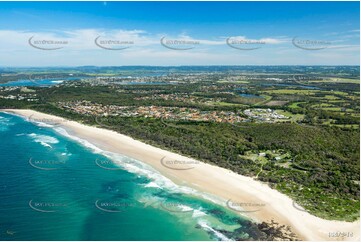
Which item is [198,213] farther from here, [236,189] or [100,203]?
[100,203]

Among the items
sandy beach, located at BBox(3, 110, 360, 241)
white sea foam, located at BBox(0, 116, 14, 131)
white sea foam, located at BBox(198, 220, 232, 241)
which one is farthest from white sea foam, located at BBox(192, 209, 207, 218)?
white sea foam, located at BBox(0, 116, 14, 131)

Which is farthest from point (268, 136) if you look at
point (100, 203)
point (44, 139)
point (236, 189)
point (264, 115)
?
point (44, 139)

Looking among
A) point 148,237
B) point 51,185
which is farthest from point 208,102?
point 148,237

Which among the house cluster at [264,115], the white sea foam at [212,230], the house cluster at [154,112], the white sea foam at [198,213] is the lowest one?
the white sea foam at [212,230]

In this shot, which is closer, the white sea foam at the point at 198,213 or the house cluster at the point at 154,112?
the white sea foam at the point at 198,213

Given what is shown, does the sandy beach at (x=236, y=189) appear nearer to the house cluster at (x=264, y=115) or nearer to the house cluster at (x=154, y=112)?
the house cluster at (x=154, y=112)

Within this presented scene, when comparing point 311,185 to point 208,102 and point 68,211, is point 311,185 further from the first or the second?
point 208,102

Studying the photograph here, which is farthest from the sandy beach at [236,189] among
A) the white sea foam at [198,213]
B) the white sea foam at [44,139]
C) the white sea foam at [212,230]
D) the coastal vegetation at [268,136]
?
the white sea foam at [44,139]
